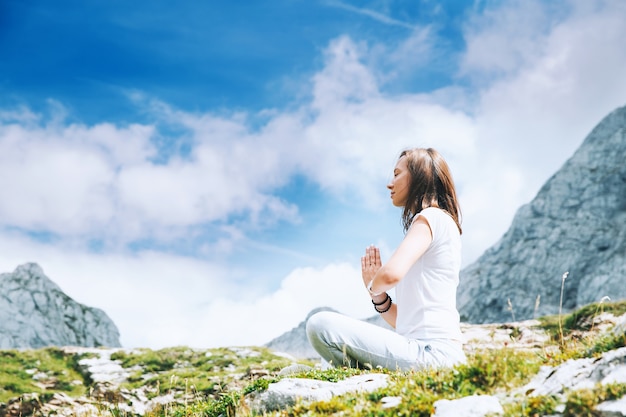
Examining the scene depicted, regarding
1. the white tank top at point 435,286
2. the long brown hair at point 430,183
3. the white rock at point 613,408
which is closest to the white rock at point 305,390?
the white tank top at point 435,286

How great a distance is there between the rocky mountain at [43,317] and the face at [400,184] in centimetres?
8549

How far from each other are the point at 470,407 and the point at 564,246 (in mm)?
105780

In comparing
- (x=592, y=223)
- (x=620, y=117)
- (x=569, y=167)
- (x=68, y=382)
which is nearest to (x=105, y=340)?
(x=68, y=382)

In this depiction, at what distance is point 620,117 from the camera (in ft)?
387

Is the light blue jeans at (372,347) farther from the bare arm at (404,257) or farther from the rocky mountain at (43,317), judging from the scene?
the rocky mountain at (43,317)

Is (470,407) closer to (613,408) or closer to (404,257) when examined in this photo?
(613,408)

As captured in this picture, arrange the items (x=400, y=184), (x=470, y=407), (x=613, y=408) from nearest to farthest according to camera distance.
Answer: (x=613, y=408) → (x=470, y=407) → (x=400, y=184)

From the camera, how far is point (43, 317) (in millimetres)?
92375

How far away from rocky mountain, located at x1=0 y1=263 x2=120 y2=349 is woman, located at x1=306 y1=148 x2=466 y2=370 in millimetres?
85058

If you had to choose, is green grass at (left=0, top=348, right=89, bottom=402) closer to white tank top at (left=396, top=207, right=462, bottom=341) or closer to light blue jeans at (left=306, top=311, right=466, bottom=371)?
light blue jeans at (left=306, top=311, right=466, bottom=371)

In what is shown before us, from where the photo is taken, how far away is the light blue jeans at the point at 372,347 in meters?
7.53

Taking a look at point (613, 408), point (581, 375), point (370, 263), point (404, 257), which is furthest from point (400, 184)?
point (613, 408)

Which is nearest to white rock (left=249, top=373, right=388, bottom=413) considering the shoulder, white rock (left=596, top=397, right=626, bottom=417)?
the shoulder

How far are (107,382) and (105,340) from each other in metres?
66.8
